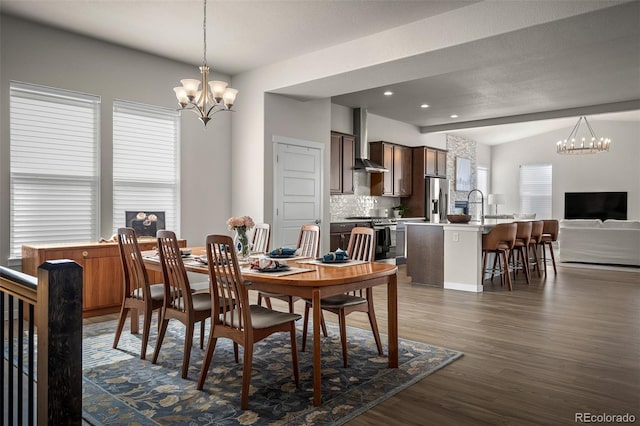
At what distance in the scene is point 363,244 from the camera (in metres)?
3.82

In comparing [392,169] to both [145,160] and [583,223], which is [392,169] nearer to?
[583,223]

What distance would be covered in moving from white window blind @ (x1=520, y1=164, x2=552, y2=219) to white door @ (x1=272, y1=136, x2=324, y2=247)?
8455 millimetres

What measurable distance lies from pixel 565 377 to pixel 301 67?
418 centimetres

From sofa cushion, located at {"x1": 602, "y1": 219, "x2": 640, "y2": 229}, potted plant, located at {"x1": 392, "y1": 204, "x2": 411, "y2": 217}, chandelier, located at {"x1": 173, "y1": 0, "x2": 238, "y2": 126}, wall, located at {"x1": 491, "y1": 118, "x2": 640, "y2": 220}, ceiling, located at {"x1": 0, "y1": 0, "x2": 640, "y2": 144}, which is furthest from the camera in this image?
wall, located at {"x1": 491, "y1": 118, "x2": 640, "y2": 220}

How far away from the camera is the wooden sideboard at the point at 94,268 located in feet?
14.1

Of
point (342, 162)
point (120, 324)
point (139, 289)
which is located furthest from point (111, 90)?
point (342, 162)

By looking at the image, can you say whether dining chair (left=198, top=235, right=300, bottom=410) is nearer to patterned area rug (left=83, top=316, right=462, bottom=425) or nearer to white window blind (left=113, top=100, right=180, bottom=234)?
patterned area rug (left=83, top=316, right=462, bottom=425)

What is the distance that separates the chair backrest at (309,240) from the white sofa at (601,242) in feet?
21.1

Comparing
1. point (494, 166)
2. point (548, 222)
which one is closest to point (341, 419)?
point (548, 222)

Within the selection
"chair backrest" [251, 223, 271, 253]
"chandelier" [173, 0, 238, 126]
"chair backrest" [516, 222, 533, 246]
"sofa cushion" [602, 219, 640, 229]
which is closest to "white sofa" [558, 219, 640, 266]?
"sofa cushion" [602, 219, 640, 229]

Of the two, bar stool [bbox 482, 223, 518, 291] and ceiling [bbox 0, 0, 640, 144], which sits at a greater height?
ceiling [bbox 0, 0, 640, 144]

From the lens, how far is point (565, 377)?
297 cm

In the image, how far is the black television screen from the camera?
11352mm

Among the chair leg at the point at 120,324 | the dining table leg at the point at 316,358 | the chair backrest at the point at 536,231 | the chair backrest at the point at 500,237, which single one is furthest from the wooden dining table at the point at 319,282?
the chair backrest at the point at 536,231
